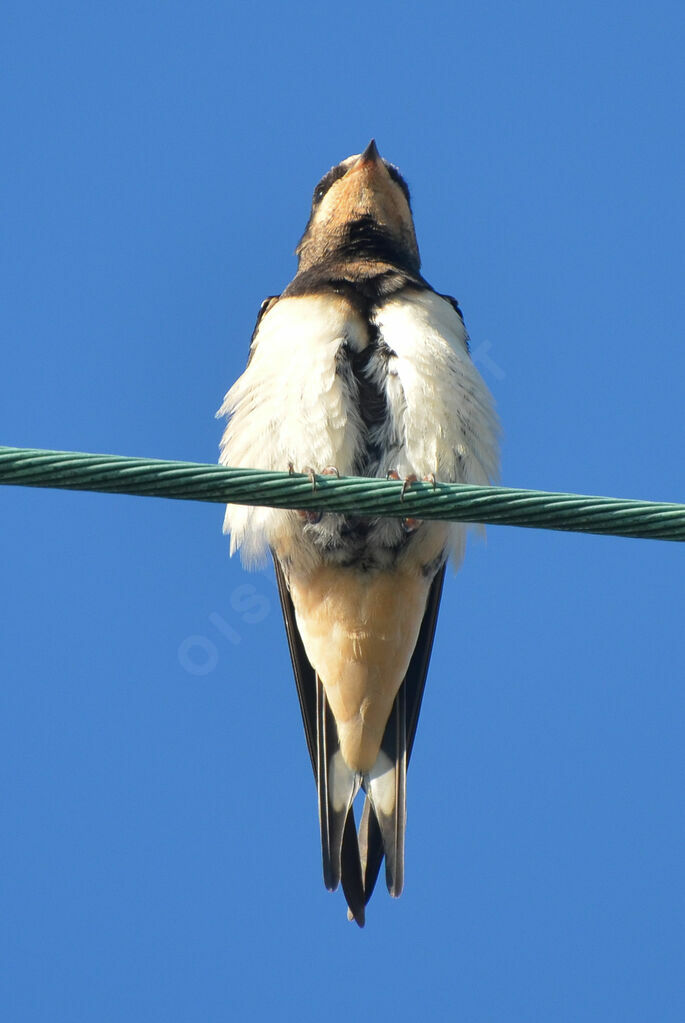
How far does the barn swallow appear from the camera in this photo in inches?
253

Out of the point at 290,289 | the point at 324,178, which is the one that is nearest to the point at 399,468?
the point at 290,289

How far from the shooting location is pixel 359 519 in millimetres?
6574

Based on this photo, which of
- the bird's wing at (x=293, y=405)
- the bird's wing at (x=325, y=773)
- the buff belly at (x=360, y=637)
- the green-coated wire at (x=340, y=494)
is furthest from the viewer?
the buff belly at (x=360, y=637)

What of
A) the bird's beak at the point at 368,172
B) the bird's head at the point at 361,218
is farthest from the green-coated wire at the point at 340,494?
the bird's beak at the point at 368,172

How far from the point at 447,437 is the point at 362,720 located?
1.50 meters

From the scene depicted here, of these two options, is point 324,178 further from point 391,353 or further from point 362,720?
point 362,720

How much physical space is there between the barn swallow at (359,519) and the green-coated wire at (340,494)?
6.29 ft

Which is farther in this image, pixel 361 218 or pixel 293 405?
pixel 361 218

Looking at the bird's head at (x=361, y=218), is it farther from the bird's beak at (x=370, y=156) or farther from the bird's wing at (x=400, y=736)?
the bird's wing at (x=400, y=736)

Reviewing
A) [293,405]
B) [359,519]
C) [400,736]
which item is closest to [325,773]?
[400,736]

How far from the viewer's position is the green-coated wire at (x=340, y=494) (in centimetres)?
404

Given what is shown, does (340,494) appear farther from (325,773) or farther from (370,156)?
(370,156)

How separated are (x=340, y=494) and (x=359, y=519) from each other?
2156mm

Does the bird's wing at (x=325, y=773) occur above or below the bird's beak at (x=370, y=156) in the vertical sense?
below
